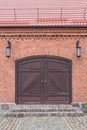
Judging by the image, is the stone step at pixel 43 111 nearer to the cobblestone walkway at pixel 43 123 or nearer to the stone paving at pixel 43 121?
the stone paving at pixel 43 121

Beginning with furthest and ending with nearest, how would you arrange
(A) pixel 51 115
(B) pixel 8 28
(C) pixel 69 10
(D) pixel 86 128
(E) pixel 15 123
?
(C) pixel 69 10, (B) pixel 8 28, (A) pixel 51 115, (E) pixel 15 123, (D) pixel 86 128

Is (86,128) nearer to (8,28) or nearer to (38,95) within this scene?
(38,95)

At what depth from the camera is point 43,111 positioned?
1346 centimetres

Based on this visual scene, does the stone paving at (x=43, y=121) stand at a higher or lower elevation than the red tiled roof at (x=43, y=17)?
lower

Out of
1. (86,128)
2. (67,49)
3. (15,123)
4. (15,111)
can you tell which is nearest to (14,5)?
(67,49)

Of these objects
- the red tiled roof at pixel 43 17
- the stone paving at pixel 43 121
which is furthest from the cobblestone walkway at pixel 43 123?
the red tiled roof at pixel 43 17

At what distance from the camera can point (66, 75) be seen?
15109 mm

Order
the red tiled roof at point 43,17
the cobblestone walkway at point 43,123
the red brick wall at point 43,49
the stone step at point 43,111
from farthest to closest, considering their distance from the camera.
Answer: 1. the red tiled roof at point 43,17
2. the red brick wall at point 43,49
3. the stone step at point 43,111
4. the cobblestone walkway at point 43,123

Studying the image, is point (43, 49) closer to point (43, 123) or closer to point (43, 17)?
point (43, 17)

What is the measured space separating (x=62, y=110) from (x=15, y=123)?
277 cm

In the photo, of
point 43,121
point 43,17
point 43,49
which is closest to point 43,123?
point 43,121

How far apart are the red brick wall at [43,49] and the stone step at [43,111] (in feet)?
4.04

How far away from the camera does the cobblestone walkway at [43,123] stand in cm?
1051

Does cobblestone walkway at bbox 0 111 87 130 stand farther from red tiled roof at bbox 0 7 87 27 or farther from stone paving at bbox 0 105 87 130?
red tiled roof at bbox 0 7 87 27
